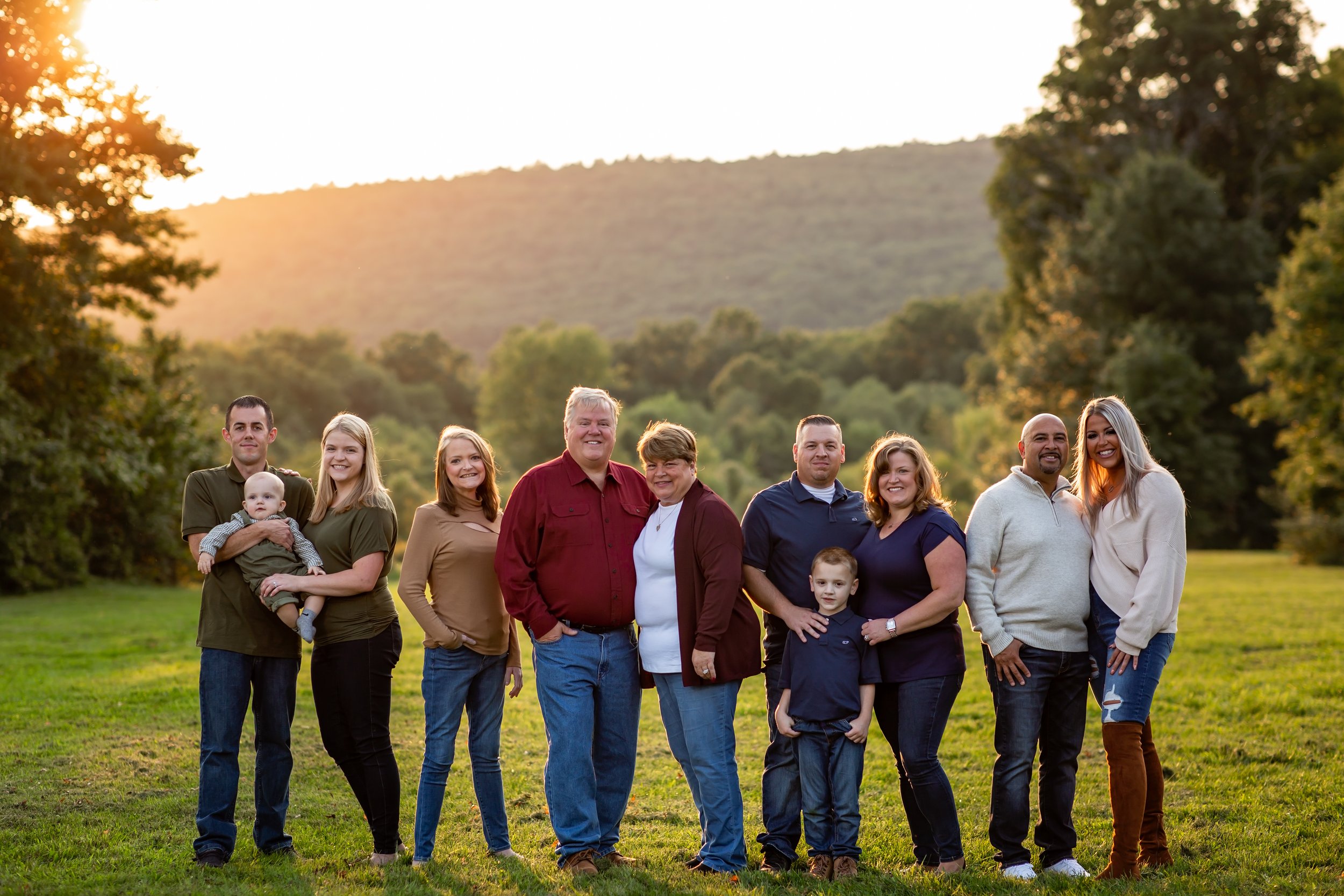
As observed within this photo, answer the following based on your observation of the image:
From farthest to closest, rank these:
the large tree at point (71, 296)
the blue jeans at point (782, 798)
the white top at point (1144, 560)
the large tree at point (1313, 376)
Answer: the large tree at point (1313, 376) < the large tree at point (71, 296) < the blue jeans at point (782, 798) < the white top at point (1144, 560)

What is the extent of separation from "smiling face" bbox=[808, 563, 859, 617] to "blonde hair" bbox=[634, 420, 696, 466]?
0.83 metres

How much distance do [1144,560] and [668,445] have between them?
7.61 ft

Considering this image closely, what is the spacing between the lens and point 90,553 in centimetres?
2317

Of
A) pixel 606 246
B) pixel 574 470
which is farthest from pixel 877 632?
pixel 606 246

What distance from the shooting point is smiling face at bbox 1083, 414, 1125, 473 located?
5695mm

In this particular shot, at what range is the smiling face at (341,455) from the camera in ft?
19.2

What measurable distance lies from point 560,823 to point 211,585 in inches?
82.5

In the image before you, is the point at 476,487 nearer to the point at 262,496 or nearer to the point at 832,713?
the point at 262,496

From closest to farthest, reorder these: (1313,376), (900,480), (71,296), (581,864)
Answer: (900,480) → (581,864) → (71,296) → (1313,376)

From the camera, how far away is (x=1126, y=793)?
18.5ft

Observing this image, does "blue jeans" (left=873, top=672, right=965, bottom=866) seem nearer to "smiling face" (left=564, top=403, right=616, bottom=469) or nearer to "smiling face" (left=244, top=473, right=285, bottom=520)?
"smiling face" (left=564, top=403, right=616, bottom=469)

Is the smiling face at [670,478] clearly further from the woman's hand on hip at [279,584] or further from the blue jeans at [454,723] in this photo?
the woman's hand on hip at [279,584]

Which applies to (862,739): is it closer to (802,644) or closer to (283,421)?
(802,644)

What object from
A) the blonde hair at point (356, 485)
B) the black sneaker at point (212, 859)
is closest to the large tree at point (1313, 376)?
the blonde hair at point (356, 485)
